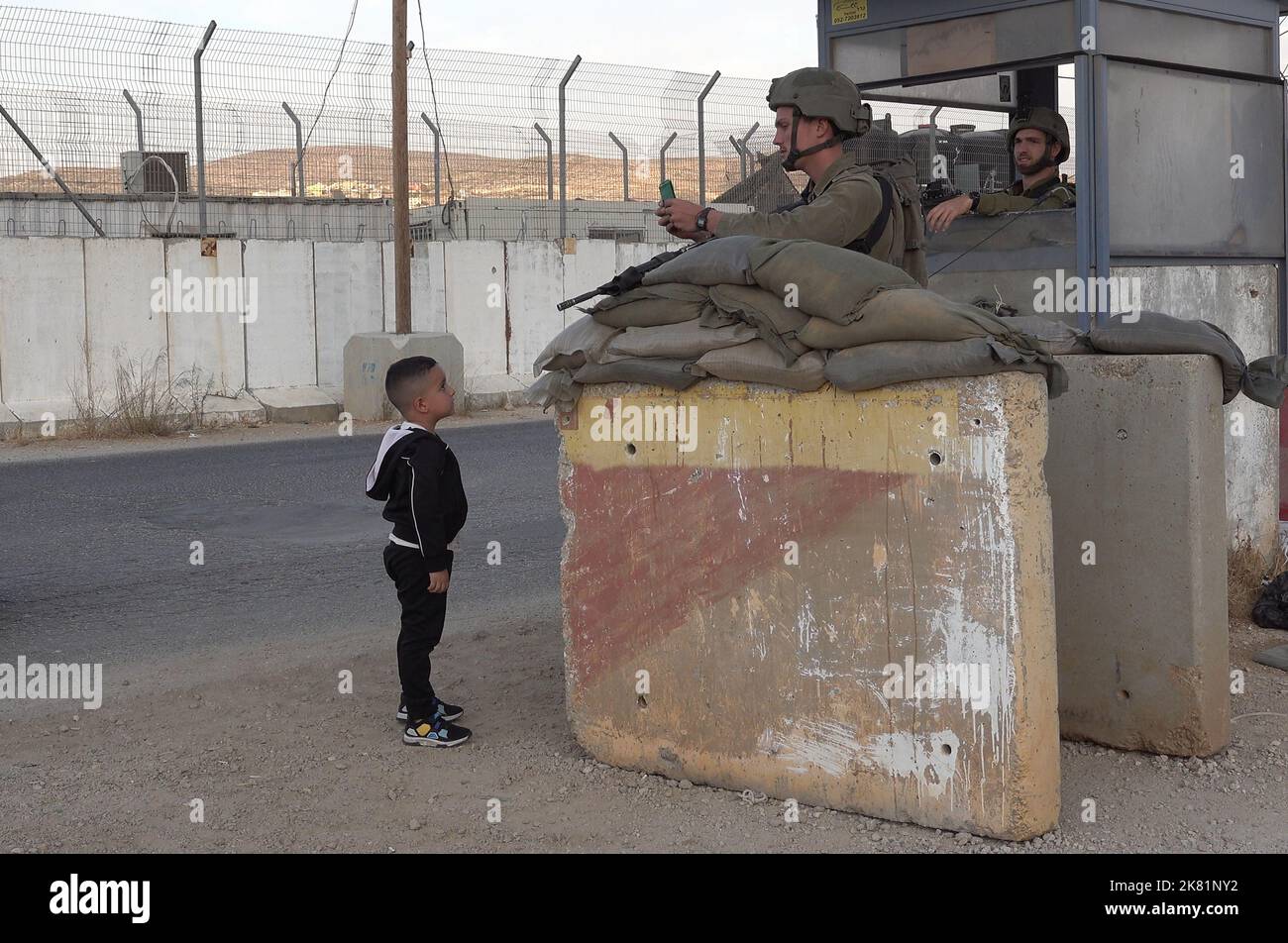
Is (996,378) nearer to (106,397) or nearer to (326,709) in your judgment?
(326,709)

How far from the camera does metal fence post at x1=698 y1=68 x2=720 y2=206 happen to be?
1848 cm

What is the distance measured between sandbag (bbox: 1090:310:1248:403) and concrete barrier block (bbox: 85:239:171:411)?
11.7m

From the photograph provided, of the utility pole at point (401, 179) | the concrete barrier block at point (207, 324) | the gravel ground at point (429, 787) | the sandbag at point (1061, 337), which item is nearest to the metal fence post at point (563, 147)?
the utility pole at point (401, 179)

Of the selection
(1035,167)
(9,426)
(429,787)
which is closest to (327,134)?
(9,426)

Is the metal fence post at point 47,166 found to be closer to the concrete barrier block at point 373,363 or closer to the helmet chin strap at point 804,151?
the concrete barrier block at point 373,363

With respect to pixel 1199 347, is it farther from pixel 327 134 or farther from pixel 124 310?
pixel 327 134

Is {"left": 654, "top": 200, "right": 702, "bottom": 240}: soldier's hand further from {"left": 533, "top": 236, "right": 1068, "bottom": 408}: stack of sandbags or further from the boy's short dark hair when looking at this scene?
the boy's short dark hair

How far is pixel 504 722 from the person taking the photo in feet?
15.4

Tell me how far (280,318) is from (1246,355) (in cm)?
1141

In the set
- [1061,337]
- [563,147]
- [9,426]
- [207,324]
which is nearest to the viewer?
[1061,337]

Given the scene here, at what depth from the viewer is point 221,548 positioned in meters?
7.88

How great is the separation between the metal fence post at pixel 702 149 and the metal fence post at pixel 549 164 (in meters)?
2.06

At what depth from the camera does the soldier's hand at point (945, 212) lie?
5.51 meters

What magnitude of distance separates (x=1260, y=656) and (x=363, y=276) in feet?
41.5
